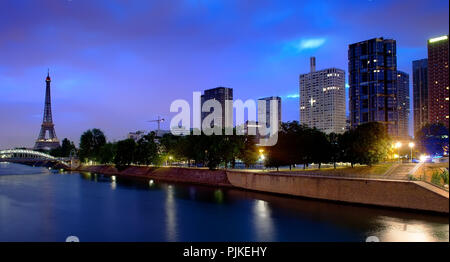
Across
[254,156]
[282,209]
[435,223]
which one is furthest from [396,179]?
[254,156]

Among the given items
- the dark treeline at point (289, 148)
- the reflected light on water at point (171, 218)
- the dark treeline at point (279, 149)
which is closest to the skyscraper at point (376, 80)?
the dark treeline at point (289, 148)

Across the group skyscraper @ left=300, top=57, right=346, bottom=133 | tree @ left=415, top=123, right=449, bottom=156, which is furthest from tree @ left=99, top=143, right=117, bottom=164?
skyscraper @ left=300, top=57, right=346, bottom=133

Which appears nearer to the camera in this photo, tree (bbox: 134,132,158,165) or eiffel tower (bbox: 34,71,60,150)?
tree (bbox: 134,132,158,165)

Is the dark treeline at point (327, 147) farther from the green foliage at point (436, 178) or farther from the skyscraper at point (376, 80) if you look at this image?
the skyscraper at point (376, 80)

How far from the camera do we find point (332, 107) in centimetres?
17288

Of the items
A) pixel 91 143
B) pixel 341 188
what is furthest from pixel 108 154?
pixel 341 188

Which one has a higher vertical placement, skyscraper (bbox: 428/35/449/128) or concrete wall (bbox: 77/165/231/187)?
skyscraper (bbox: 428/35/449/128)

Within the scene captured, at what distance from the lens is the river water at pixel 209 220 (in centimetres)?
2500

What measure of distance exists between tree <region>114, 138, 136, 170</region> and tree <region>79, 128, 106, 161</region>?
23.0 metres

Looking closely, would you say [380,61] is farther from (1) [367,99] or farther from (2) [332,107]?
(2) [332,107]

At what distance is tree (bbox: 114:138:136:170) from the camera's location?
276 ft

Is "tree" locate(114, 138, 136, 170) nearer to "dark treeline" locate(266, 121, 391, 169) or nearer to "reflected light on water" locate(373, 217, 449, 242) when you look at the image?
"dark treeline" locate(266, 121, 391, 169)
